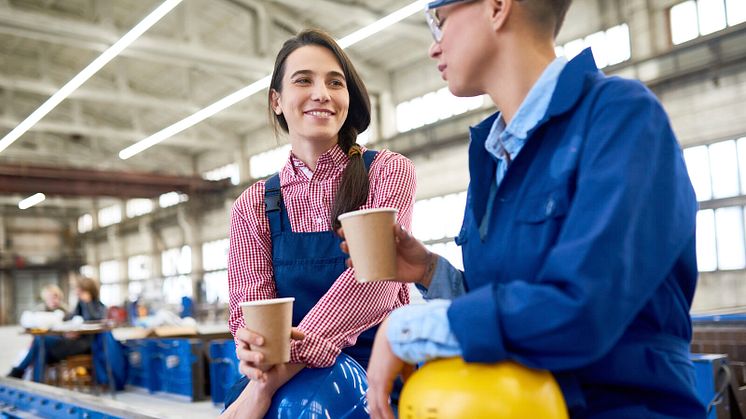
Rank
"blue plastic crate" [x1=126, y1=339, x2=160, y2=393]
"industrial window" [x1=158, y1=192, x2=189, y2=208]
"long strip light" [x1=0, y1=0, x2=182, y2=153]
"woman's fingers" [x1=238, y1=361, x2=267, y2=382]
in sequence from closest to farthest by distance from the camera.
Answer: "woman's fingers" [x1=238, y1=361, x2=267, y2=382], "blue plastic crate" [x1=126, y1=339, x2=160, y2=393], "long strip light" [x1=0, y1=0, x2=182, y2=153], "industrial window" [x1=158, y1=192, x2=189, y2=208]

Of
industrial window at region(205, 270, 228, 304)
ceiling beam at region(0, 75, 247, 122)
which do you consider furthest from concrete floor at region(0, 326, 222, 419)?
industrial window at region(205, 270, 228, 304)

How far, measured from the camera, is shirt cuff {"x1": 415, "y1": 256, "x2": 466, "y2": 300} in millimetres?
1179

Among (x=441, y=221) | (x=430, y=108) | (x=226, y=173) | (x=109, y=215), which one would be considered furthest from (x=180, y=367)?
(x=109, y=215)

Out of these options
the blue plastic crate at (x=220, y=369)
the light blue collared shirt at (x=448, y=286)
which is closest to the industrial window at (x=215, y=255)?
the blue plastic crate at (x=220, y=369)

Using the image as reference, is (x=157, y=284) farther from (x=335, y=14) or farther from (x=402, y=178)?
(x=402, y=178)

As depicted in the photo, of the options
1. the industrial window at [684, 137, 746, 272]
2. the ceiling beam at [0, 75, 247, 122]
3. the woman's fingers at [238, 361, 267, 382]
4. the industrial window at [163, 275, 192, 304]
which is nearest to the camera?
the woman's fingers at [238, 361, 267, 382]

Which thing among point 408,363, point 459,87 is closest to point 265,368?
point 408,363

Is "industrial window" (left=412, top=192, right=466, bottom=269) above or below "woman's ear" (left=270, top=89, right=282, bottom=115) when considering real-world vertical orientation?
below

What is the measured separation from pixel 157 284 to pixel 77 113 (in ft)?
20.6

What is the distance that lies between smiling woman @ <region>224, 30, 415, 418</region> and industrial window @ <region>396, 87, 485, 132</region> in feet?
34.7

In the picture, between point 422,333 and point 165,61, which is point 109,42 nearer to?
point 165,61

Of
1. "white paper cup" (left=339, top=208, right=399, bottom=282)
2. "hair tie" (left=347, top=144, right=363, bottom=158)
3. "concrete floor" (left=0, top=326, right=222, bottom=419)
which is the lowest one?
"concrete floor" (left=0, top=326, right=222, bottom=419)

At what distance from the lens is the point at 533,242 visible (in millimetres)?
902

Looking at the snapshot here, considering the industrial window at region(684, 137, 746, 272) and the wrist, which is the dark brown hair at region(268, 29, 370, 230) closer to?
the wrist
